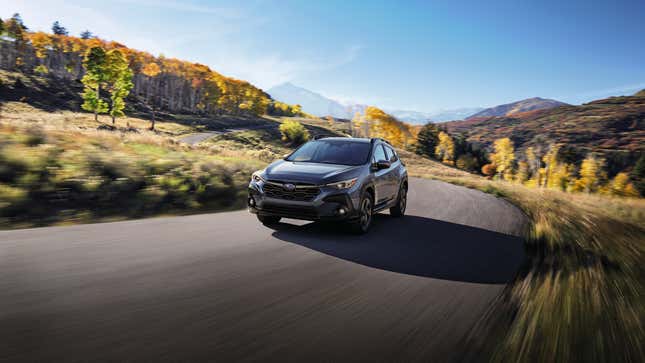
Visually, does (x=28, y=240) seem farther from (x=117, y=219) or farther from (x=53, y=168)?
(x=53, y=168)

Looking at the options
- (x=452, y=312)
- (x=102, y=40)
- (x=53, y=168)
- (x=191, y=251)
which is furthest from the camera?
(x=102, y=40)

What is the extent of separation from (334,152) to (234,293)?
4.85 m

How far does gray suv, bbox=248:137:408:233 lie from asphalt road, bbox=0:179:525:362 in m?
0.40

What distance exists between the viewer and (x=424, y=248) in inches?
261

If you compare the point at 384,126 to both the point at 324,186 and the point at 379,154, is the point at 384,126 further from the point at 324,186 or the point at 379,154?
the point at 324,186

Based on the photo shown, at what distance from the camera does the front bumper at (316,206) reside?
21.4ft

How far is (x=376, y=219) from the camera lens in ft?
30.5

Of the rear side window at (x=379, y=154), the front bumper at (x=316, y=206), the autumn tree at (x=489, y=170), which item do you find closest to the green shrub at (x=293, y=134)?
the autumn tree at (x=489, y=170)

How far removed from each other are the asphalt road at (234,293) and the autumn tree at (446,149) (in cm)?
10791

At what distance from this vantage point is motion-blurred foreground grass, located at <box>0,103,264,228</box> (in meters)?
6.86

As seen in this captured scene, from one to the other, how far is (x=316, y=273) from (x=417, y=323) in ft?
4.91

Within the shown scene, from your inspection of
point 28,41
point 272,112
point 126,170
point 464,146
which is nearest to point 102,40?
point 28,41

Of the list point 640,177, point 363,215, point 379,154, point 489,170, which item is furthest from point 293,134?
point 640,177

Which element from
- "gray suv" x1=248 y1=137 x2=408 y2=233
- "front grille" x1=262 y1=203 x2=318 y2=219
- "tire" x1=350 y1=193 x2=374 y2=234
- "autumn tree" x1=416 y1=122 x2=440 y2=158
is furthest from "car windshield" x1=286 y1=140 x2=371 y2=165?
"autumn tree" x1=416 y1=122 x2=440 y2=158
